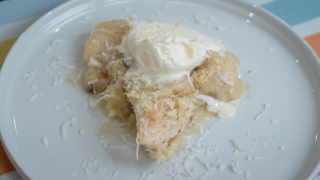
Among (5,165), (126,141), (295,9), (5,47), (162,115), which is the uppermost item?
(295,9)

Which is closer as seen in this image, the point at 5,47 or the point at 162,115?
the point at 162,115

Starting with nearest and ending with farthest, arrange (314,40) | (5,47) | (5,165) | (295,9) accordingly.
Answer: (5,165)
(5,47)
(314,40)
(295,9)

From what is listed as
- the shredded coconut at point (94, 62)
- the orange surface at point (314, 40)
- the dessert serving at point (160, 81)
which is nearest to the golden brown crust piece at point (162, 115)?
the dessert serving at point (160, 81)

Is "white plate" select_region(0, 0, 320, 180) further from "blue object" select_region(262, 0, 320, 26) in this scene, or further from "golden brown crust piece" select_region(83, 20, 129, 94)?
A: "blue object" select_region(262, 0, 320, 26)

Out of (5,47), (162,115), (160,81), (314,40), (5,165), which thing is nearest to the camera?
(5,165)

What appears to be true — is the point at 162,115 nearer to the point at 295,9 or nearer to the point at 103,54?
the point at 103,54

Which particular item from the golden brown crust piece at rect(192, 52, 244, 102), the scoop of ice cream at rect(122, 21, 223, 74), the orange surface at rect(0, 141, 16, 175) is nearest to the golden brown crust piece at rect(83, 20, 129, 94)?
the scoop of ice cream at rect(122, 21, 223, 74)

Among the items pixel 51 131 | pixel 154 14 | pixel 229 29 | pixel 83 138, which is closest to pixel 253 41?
pixel 229 29

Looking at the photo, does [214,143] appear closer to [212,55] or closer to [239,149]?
[239,149]

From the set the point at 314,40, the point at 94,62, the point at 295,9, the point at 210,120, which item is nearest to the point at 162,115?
the point at 210,120
